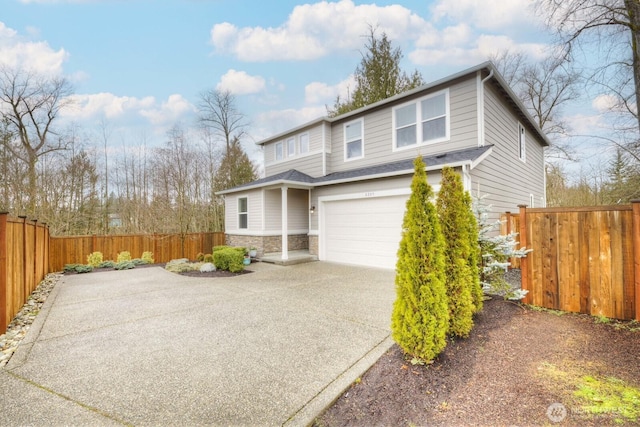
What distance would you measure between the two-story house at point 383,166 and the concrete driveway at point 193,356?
314 cm

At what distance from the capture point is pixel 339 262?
935 cm

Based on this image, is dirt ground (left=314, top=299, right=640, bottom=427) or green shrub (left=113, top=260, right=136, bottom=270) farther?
green shrub (left=113, top=260, right=136, bottom=270)

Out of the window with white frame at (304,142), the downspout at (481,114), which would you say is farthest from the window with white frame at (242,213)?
the downspout at (481,114)

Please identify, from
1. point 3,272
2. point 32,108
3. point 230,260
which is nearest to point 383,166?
point 230,260

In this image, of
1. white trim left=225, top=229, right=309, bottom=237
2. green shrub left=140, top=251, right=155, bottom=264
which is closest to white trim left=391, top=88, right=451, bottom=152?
white trim left=225, top=229, right=309, bottom=237

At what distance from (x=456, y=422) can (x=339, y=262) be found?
738cm

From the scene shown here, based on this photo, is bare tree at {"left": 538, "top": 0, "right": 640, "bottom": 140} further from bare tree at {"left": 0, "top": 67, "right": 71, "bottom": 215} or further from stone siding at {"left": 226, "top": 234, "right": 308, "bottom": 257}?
bare tree at {"left": 0, "top": 67, "right": 71, "bottom": 215}

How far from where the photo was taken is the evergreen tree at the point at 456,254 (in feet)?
10.2

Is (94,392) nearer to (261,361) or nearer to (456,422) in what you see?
(261,361)

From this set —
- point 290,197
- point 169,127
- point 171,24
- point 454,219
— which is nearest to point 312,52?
point 171,24

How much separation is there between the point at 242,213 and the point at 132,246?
13.9 feet

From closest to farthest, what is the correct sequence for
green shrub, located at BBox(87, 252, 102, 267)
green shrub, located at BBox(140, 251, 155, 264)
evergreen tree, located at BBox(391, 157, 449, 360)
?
evergreen tree, located at BBox(391, 157, 449, 360) → green shrub, located at BBox(87, 252, 102, 267) → green shrub, located at BBox(140, 251, 155, 264)

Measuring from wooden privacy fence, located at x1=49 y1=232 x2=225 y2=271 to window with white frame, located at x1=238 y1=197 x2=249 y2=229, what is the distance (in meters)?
1.67

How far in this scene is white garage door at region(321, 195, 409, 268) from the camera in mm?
7979
